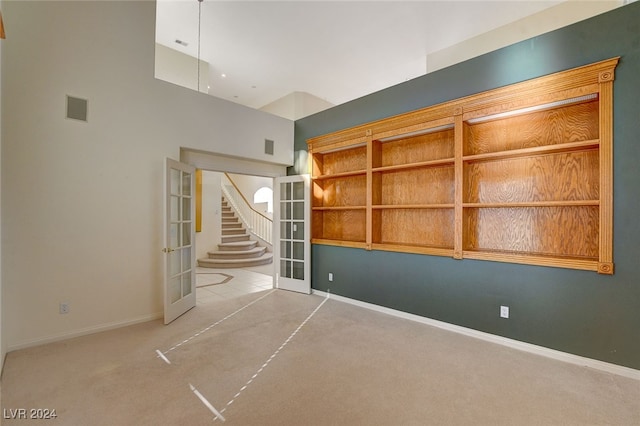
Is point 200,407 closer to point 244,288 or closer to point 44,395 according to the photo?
point 44,395

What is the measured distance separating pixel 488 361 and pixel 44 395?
3.74m

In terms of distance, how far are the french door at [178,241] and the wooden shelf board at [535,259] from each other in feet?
12.0

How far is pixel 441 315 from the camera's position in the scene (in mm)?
3557

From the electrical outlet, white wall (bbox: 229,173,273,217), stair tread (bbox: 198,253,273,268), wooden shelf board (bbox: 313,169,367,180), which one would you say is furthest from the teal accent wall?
white wall (bbox: 229,173,273,217)

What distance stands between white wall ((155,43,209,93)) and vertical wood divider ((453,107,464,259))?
4.95 m

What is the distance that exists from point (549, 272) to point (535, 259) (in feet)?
0.54

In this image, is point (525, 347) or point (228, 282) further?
point (228, 282)

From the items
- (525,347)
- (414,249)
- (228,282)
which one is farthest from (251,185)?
(525,347)

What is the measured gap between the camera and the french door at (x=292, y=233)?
16.7ft

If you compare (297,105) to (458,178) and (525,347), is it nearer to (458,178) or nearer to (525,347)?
(458,178)

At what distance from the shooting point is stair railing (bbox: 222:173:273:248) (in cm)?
943

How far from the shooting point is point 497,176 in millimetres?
3385

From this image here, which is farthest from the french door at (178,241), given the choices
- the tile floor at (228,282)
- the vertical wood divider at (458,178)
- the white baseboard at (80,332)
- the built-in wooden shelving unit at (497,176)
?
the vertical wood divider at (458,178)

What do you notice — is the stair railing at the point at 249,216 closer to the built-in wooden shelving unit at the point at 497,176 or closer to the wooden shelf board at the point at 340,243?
the wooden shelf board at the point at 340,243
